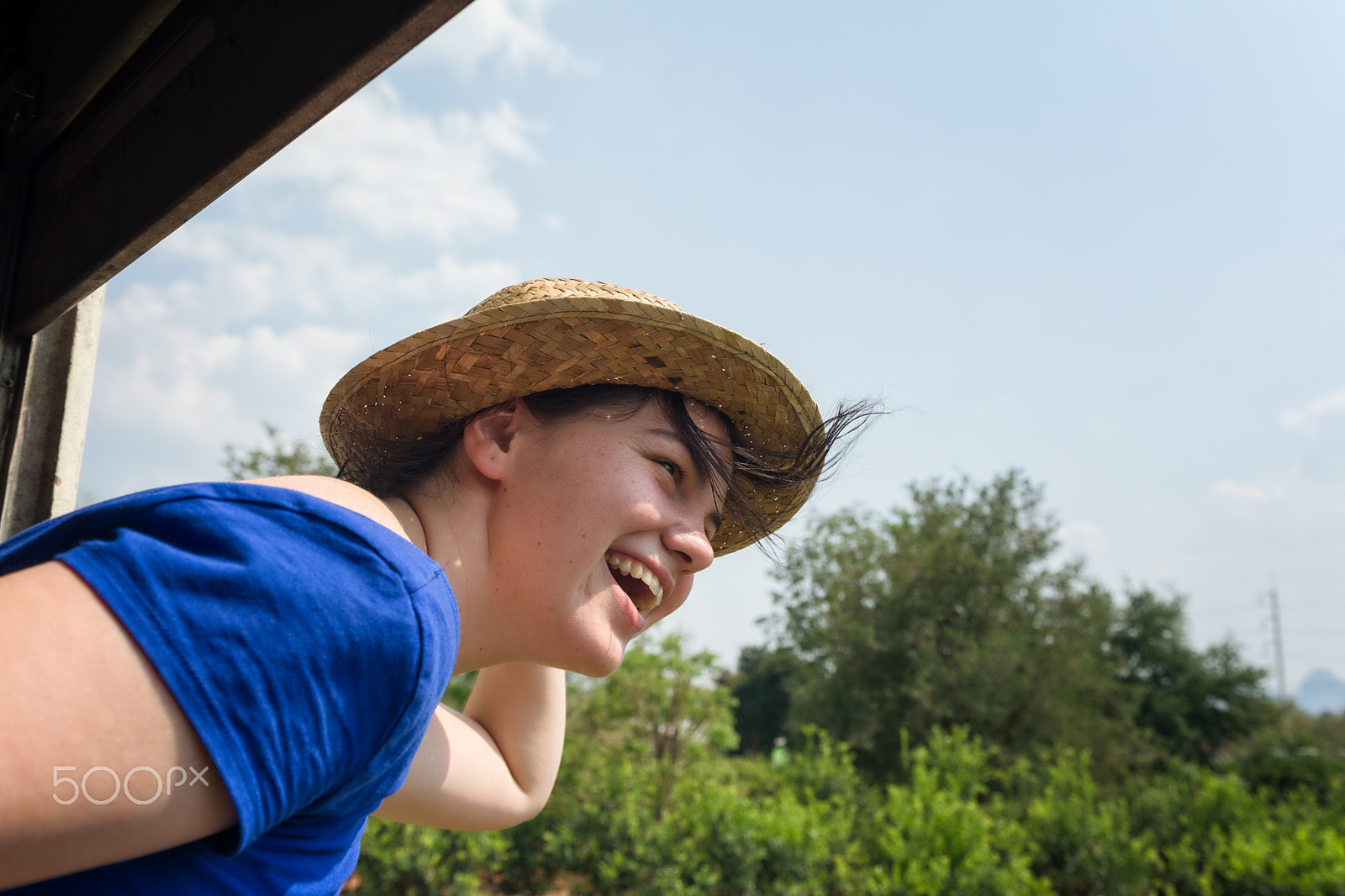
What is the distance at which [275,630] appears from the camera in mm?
742

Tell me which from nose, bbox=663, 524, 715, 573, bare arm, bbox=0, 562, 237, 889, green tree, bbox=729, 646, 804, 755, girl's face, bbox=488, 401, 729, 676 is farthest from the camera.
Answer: green tree, bbox=729, 646, 804, 755

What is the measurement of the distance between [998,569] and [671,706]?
12.0m

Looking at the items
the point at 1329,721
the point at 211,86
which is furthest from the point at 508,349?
the point at 1329,721

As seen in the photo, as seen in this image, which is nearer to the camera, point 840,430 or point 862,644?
point 840,430

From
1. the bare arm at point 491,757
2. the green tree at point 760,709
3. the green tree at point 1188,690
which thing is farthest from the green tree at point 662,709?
the green tree at point 760,709

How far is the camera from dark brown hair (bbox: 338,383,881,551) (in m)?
1.44

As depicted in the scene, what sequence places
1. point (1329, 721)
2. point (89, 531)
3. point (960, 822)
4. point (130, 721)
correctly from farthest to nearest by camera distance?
→ point (1329, 721), point (960, 822), point (89, 531), point (130, 721)

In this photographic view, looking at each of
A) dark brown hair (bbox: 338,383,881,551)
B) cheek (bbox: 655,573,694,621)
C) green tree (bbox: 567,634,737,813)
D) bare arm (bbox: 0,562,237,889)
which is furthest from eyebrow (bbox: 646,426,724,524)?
green tree (bbox: 567,634,737,813)

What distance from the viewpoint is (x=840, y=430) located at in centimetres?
173

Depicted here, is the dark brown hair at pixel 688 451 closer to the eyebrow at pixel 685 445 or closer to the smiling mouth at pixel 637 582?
the eyebrow at pixel 685 445

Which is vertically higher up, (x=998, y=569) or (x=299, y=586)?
(x=998, y=569)

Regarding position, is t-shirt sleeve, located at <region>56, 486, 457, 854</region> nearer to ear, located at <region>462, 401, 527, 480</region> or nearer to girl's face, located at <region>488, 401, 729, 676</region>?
girl's face, located at <region>488, 401, 729, 676</region>

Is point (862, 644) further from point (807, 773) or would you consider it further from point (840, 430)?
point (840, 430)

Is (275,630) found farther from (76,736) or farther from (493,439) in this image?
(493,439)
